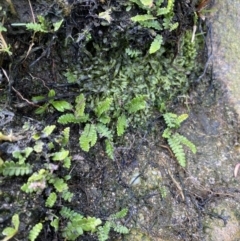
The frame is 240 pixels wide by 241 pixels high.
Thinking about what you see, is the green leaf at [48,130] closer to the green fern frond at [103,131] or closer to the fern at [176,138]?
the green fern frond at [103,131]

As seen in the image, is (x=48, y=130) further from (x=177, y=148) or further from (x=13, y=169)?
(x=177, y=148)

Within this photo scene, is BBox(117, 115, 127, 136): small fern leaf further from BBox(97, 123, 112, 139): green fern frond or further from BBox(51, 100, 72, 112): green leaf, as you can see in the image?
BBox(51, 100, 72, 112): green leaf

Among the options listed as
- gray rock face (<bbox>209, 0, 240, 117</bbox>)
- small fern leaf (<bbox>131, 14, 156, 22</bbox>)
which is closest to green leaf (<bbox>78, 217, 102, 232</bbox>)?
small fern leaf (<bbox>131, 14, 156, 22</bbox>)

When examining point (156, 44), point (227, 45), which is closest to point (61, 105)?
point (156, 44)

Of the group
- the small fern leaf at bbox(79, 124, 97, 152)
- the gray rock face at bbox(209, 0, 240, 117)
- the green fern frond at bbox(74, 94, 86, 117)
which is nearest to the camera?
the small fern leaf at bbox(79, 124, 97, 152)

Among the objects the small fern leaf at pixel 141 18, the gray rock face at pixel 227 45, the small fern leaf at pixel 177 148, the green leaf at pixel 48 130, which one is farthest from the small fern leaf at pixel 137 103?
the gray rock face at pixel 227 45

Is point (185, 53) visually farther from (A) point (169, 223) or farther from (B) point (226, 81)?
(A) point (169, 223)
